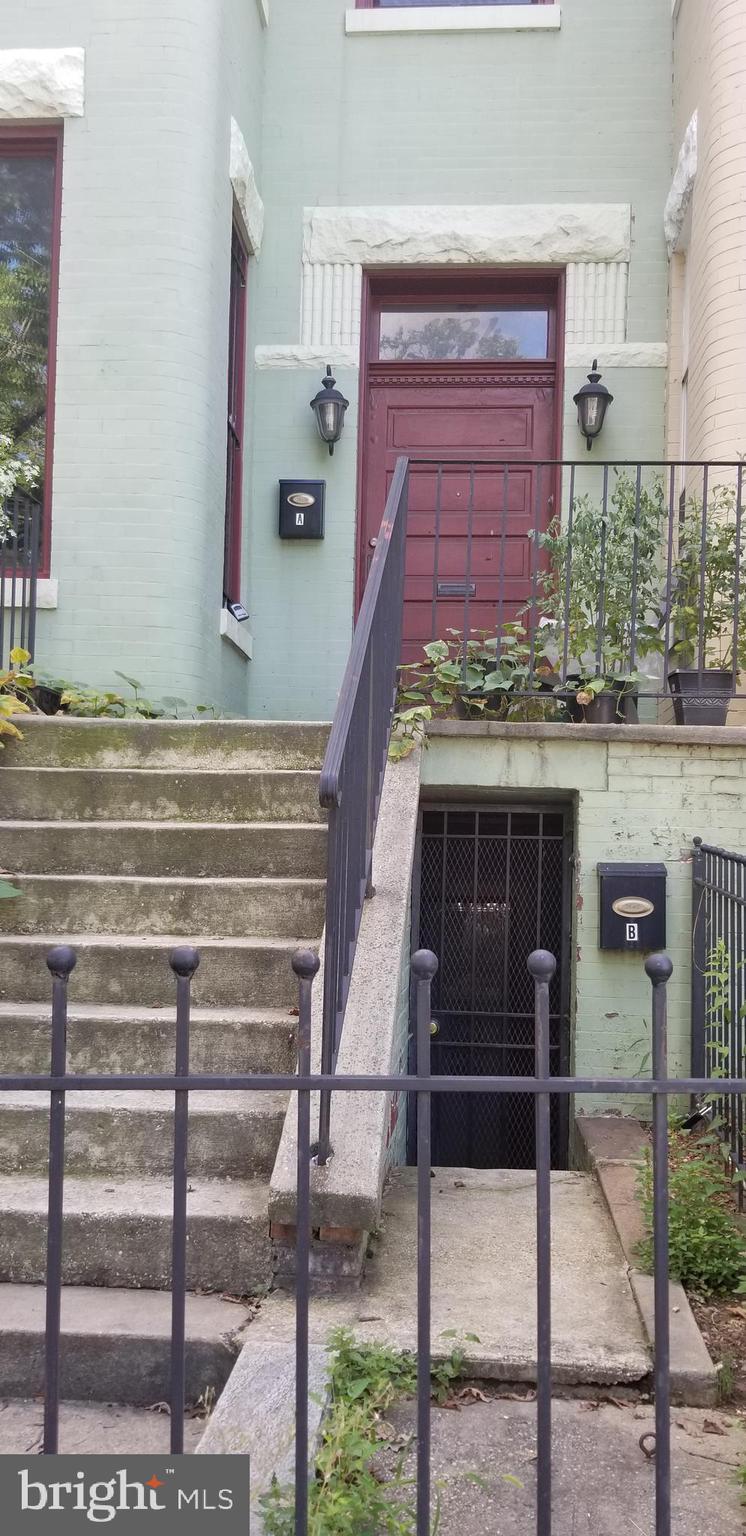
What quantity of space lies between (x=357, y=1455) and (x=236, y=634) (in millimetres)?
5075

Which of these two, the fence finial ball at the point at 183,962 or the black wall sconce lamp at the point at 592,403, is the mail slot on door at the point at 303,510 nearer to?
the black wall sconce lamp at the point at 592,403

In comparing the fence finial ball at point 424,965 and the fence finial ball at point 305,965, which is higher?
the fence finial ball at point 424,965

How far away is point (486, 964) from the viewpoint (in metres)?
5.32

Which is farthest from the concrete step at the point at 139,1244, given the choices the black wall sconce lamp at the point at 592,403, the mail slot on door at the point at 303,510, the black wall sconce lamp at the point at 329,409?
the black wall sconce lamp at the point at 592,403

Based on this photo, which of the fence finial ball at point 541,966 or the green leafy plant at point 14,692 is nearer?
the fence finial ball at point 541,966

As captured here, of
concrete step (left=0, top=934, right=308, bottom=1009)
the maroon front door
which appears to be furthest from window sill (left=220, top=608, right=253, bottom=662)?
concrete step (left=0, top=934, right=308, bottom=1009)

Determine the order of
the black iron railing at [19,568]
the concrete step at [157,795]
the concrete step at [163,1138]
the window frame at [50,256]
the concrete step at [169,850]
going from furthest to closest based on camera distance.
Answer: the window frame at [50,256] → the black iron railing at [19,568] → the concrete step at [157,795] → the concrete step at [169,850] → the concrete step at [163,1138]

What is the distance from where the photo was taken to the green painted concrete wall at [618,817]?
4566 millimetres

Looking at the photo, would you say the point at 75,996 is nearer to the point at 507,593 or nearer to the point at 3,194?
the point at 507,593

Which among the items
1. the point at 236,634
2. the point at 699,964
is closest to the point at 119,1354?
the point at 699,964

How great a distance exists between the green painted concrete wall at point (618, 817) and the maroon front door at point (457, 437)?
7.74 ft

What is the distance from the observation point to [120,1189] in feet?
9.52

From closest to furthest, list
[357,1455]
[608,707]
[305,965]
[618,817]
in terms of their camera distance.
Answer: [305,965]
[357,1455]
[618,817]
[608,707]

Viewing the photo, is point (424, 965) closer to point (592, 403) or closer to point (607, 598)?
point (607, 598)
